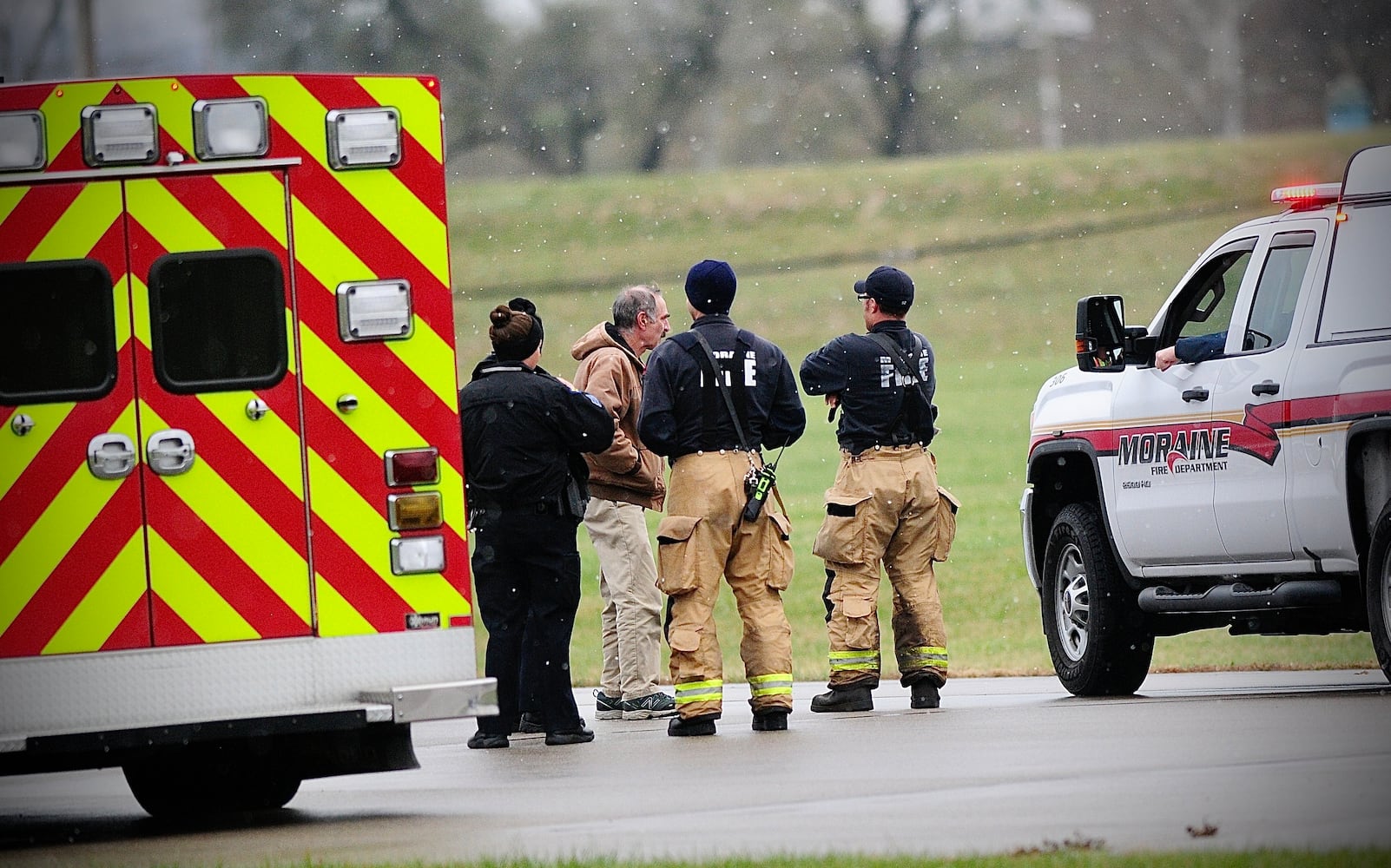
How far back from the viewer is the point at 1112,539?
11336mm

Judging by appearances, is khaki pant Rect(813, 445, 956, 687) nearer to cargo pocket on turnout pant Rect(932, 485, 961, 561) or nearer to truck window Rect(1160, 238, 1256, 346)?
cargo pocket on turnout pant Rect(932, 485, 961, 561)

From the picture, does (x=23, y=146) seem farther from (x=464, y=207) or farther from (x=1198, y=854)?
(x=464, y=207)

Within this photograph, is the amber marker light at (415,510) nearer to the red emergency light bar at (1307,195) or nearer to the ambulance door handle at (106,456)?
the ambulance door handle at (106,456)

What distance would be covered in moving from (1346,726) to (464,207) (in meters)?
44.7

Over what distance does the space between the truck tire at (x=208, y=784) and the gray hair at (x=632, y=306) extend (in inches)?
136

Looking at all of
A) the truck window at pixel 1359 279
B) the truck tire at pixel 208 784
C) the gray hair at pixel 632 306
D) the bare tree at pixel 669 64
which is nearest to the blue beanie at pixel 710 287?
the gray hair at pixel 632 306

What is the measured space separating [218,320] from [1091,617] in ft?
16.6

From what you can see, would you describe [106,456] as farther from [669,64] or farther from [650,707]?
[669,64]

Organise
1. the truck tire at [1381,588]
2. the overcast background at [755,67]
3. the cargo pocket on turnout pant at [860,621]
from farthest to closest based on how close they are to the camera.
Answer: the overcast background at [755,67]
the cargo pocket on turnout pant at [860,621]
the truck tire at [1381,588]

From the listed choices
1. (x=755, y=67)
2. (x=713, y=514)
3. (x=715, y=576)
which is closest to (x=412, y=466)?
(x=713, y=514)

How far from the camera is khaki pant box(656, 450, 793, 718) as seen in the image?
10602 mm

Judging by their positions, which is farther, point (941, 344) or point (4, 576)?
point (941, 344)

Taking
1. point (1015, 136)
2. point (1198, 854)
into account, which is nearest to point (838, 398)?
point (1198, 854)

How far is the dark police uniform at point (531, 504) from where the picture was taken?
10.5m
